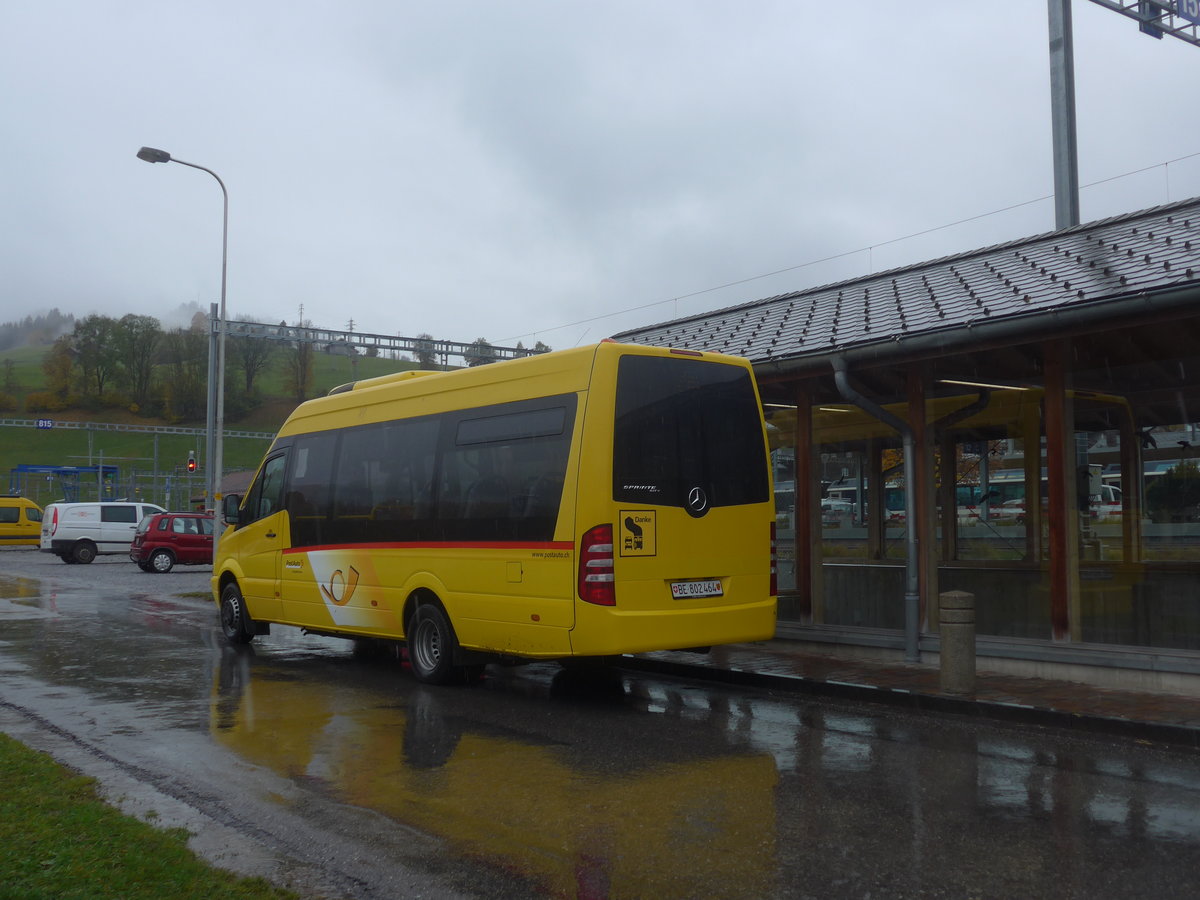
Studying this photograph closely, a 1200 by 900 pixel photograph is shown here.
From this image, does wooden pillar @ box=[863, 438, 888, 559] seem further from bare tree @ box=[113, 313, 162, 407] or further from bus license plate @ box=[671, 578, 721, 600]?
bare tree @ box=[113, 313, 162, 407]

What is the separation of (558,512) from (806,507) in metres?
5.23

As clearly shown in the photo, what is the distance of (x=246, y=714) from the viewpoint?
28.9 feet

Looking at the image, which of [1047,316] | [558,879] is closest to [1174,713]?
[1047,316]

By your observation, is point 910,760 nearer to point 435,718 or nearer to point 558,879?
point 558,879

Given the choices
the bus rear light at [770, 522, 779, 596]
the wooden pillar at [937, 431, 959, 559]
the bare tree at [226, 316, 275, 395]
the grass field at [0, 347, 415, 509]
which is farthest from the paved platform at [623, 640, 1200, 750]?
the bare tree at [226, 316, 275, 395]

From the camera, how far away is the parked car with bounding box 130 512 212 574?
3131 cm

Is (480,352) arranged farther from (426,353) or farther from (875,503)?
(875,503)

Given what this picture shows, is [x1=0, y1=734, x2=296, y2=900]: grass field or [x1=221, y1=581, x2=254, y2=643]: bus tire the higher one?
[x1=221, y1=581, x2=254, y2=643]: bus tire

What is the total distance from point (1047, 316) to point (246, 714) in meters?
7.44

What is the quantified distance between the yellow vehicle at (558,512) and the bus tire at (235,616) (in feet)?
8.08

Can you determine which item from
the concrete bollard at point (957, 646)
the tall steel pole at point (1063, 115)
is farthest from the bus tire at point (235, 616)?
the tall steel pole at point (1063, 115)

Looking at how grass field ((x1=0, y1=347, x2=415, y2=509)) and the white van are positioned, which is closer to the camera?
the white van

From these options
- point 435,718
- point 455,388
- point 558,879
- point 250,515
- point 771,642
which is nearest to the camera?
point 558,879

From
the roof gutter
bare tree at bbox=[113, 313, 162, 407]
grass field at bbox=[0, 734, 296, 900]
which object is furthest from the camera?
bare tree at bbox=[113, 313, 162, 407]
